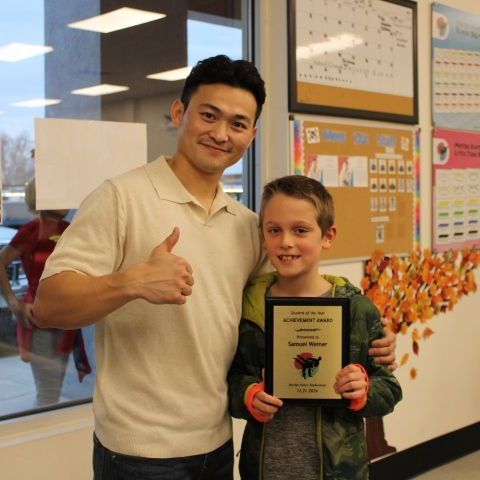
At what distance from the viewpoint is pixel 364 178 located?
121 inches

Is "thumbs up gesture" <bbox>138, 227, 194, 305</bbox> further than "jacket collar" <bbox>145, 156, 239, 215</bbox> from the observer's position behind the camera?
No

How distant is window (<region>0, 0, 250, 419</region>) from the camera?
2273mm

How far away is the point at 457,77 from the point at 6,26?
88.5 inches

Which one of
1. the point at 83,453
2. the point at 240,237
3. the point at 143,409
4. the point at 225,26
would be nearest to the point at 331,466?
the point at 143,409

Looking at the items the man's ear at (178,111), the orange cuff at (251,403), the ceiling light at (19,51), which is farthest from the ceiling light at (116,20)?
the orange cuff at (251,403)

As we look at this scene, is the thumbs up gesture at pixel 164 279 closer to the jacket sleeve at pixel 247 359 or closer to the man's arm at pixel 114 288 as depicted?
the man's arm at pixel 114 288

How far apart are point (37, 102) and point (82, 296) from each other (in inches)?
46.3

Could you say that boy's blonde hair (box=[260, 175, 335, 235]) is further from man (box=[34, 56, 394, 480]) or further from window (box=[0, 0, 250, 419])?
window (box=[0, 0, 250, 419])

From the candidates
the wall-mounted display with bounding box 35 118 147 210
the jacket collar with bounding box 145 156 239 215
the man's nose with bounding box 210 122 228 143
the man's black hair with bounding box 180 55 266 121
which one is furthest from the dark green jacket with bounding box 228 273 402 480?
the wall-mounted display with bounding box 35 118 147 210

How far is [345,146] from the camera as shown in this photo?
2.98 meters

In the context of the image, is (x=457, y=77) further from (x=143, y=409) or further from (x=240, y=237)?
(x=143, y=409)

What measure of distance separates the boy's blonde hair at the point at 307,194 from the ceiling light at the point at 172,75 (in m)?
1.11

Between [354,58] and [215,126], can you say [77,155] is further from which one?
[354,58]

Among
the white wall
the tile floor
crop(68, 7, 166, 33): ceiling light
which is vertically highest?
crop(68, 7, 166, 33): ceiling light
